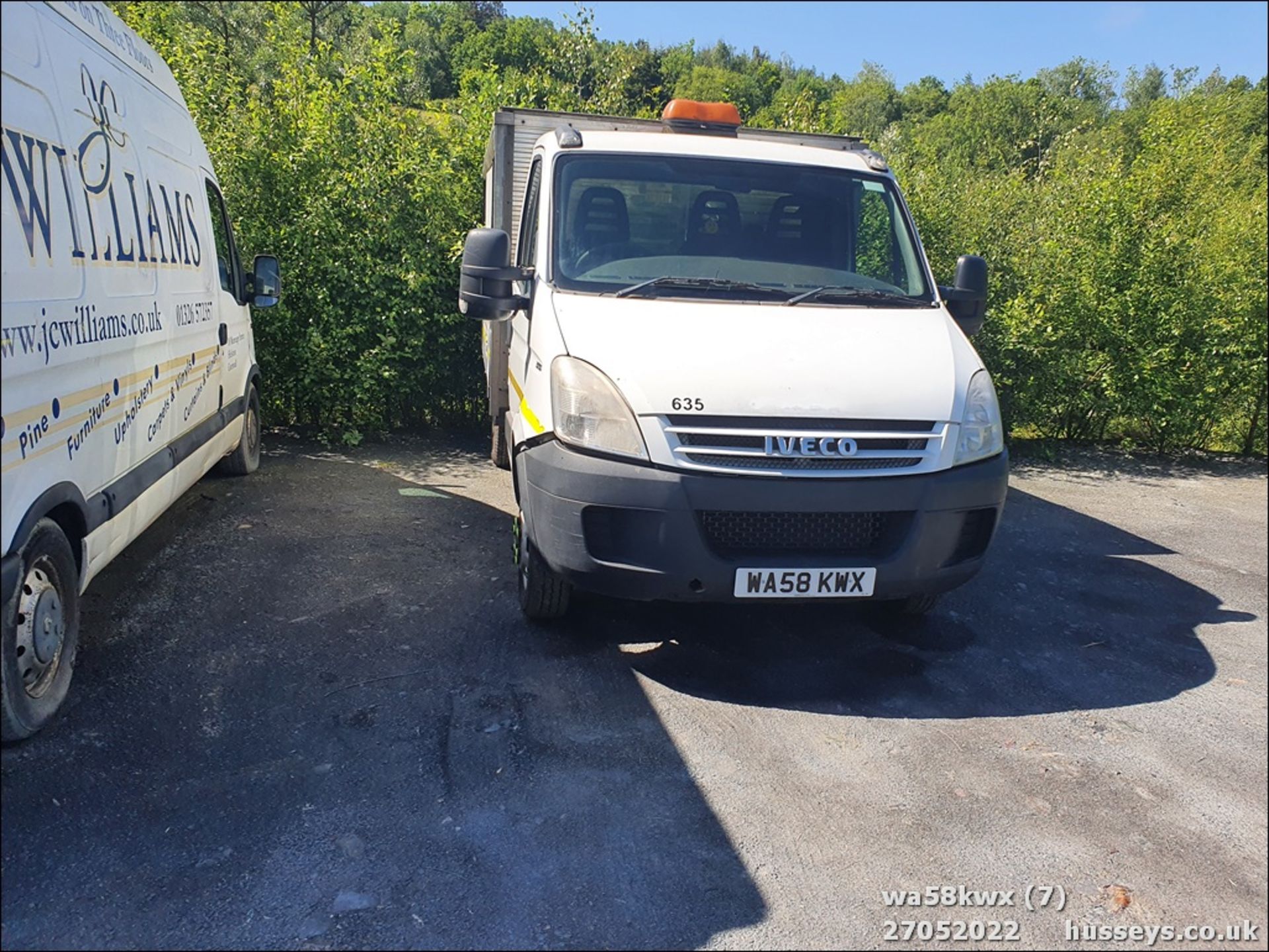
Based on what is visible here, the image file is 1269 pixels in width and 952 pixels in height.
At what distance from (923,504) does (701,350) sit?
1160 mm

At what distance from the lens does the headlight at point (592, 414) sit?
3.80 metres

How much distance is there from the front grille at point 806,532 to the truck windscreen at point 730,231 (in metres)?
1.24

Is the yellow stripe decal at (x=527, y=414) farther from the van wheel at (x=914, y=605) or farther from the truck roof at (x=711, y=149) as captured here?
the van wheel at (x=914, y=605)

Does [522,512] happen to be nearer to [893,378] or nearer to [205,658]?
[205,658]

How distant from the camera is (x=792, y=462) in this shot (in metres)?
3.83

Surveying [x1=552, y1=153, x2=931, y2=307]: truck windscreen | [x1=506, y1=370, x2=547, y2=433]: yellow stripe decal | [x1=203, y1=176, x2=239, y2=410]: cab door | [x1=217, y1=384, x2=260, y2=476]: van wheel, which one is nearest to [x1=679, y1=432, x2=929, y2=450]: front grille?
[x1=506, y1=370, x2=547, y2=433]: yellow stripe decal

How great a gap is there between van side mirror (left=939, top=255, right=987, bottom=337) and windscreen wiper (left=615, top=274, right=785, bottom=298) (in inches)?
49.2

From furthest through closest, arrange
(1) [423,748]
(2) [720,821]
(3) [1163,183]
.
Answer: (3) [1163,183], (1) [423,748], (2) [720,821]

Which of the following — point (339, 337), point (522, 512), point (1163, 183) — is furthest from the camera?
point (1163, 183)

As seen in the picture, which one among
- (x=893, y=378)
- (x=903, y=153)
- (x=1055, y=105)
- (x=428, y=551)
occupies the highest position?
(x=1055, y=105)

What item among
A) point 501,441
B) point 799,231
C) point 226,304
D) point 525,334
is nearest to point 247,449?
point 226,304

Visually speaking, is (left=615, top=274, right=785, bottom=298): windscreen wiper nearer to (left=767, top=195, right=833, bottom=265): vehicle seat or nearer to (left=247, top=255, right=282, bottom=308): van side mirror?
(left=767, top=195, right=833, bottom=265): vehicle seat

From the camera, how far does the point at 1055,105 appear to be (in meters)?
14.3

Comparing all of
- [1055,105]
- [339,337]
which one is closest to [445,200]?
[339,337]
